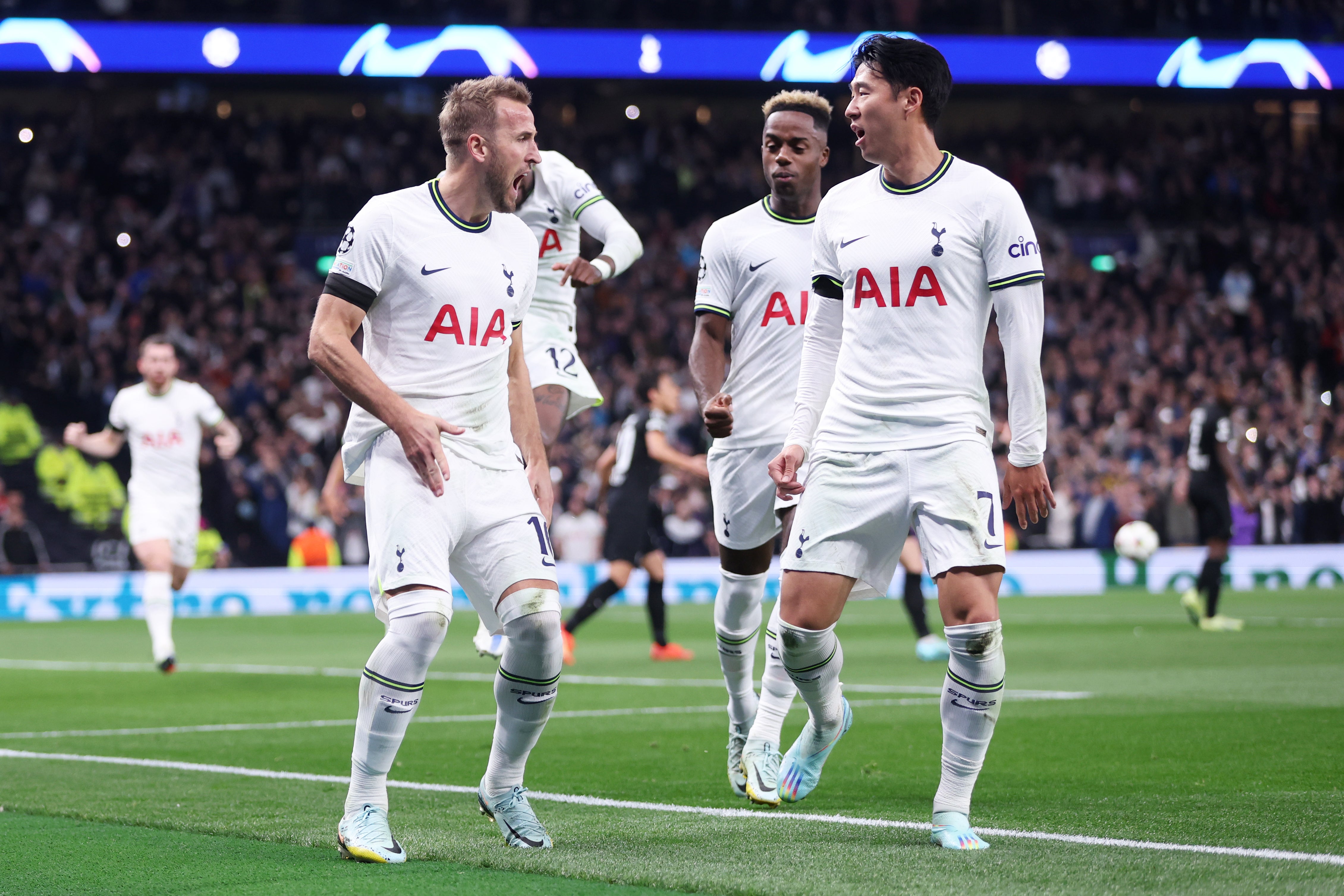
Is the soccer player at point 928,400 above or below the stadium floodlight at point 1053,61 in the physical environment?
below

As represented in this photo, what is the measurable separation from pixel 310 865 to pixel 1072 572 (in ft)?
63.1

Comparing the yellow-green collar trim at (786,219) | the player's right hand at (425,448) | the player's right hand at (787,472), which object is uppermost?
the yellow-green collar trim at (786,219)

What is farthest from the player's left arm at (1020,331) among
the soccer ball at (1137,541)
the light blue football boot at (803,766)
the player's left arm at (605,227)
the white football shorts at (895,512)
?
the soccer ball at (1137,541)

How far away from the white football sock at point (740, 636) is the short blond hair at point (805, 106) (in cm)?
182

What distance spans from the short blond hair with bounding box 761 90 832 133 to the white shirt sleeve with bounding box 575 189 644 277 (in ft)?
3.58

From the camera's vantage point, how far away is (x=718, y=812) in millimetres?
6055

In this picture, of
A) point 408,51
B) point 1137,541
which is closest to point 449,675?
point 1137,541

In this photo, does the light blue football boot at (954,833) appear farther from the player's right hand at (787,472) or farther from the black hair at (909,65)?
the black hair at (909,65)

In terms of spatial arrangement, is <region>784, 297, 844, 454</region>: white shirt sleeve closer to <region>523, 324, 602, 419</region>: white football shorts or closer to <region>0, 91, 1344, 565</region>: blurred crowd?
<region>523, 324, 602, 419</region>: white football shorts

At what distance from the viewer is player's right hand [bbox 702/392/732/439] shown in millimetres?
5953

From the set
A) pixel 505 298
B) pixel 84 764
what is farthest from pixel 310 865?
pixel 84 764

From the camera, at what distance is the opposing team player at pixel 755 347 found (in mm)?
6688

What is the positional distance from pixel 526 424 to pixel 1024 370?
5.53 ft

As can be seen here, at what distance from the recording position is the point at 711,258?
268 inches
